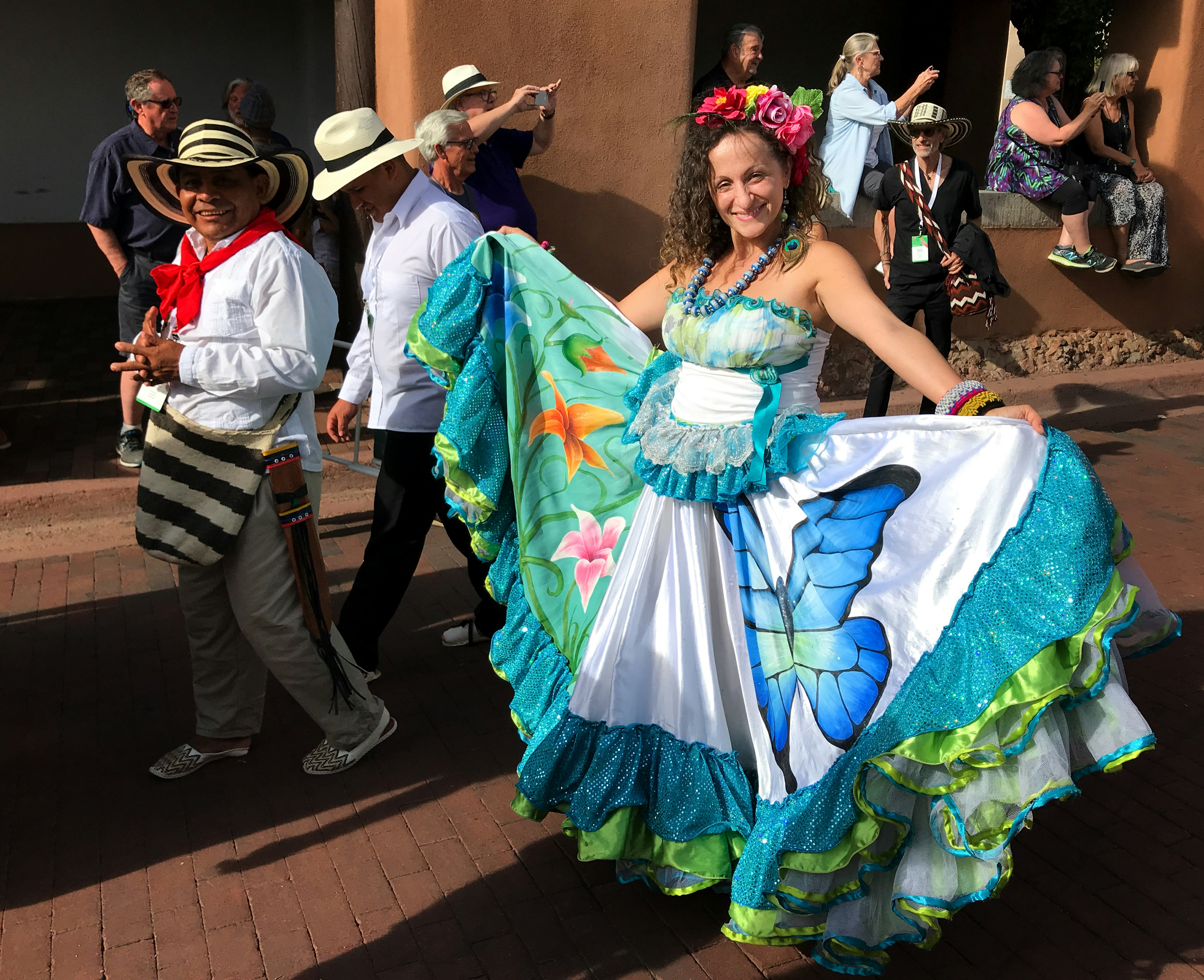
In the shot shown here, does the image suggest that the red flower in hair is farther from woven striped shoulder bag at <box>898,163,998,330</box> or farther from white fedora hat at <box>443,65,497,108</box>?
woven striped shoulder bag at <box>898,163,998,330</box>

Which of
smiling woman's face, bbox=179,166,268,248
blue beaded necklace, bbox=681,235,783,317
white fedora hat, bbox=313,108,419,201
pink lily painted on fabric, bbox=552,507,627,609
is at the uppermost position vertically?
white fedora hat, bbox=313,108,419,201

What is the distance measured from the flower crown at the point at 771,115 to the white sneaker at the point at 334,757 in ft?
7.13

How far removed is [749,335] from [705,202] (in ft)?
1.56

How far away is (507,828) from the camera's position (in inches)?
132

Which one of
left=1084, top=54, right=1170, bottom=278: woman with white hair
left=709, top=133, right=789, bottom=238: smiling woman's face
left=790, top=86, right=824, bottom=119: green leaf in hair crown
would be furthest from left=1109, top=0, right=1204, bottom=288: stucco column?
left=709, top=133, right=789, bottom=238: smiling woman's face

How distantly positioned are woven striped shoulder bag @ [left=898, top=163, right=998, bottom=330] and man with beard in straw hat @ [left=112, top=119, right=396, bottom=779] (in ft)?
14.4

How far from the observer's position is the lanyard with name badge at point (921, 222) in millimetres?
6777

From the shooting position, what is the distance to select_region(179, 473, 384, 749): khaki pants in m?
3.35

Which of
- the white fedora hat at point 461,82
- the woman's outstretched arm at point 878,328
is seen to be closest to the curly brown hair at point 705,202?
the woman's outstretched arm at point 878,328

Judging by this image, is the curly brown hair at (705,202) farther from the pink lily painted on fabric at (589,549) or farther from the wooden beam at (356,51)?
the wooden beam at (356,51)

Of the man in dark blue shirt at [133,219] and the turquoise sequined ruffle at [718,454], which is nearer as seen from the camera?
the turquoise sequined ruffle at [718,454]

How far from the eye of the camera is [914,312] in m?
6.98

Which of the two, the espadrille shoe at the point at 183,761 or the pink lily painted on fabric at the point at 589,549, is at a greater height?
the pink lily painted on fabric at the point at 589,549

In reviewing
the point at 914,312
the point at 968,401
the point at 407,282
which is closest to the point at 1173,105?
the point at 914,312
